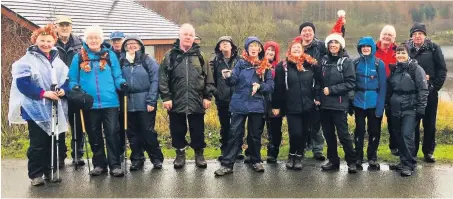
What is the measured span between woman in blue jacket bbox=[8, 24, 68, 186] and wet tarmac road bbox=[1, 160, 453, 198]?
0.39m

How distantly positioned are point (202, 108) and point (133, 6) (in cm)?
1780

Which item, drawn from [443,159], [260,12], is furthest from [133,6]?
[443,159]

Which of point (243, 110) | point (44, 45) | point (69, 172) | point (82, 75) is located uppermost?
point (44, 45)

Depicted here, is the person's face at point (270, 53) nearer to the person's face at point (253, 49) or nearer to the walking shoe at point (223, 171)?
the person's face at point (253, 49)

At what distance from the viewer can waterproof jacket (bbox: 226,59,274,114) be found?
618 cm

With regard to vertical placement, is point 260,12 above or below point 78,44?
above

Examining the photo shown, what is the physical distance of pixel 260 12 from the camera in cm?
2688

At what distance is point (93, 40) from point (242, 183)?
2592 mm

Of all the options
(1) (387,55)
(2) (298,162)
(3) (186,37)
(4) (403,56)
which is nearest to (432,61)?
(1) (387,55)

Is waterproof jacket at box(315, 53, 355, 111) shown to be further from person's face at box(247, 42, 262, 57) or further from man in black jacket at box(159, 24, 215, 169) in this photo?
man in black jacket at box(159, 24, 215, 169)

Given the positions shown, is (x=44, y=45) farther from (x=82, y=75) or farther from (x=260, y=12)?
(x=260, y=12)

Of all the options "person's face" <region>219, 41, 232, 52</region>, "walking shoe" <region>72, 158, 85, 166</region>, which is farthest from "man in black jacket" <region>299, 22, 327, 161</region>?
"walking shoe" <region>72, 158, 85, 166</region>

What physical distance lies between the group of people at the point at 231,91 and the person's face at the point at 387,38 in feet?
0.07

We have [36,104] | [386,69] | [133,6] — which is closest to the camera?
[36,104]
